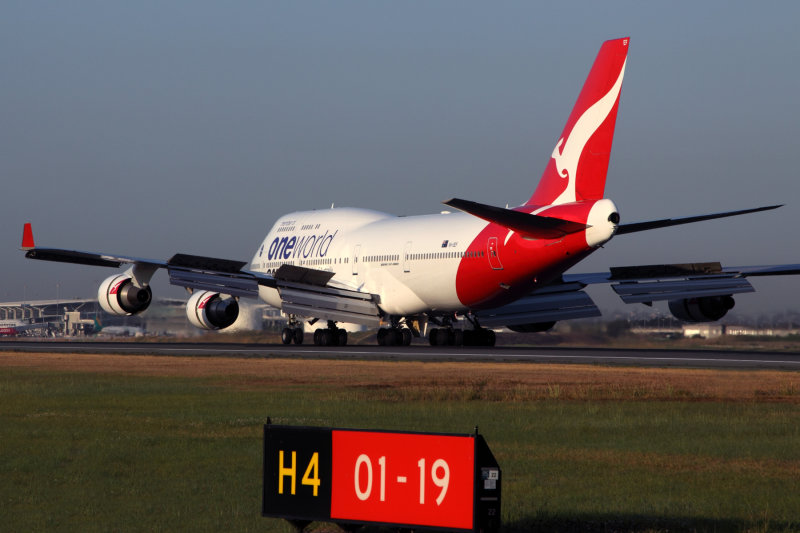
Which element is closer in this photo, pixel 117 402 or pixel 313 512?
pixel 313 512

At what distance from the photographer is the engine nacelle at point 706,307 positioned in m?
39.5

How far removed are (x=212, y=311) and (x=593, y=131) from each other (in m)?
19.1

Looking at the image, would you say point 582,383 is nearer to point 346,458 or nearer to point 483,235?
point 483,235

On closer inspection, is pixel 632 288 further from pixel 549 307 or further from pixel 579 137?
pixel 579 137

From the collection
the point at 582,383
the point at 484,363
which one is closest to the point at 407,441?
the point at 582,383

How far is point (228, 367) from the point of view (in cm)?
3038

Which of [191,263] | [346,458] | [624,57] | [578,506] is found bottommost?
[578,506]

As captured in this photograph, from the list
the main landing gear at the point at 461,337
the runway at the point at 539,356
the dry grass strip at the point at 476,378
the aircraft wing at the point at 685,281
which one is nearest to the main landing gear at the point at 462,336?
the main landing gear at the point at 461,337

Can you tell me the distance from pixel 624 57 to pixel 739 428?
1840 centimetres

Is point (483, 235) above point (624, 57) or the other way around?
the other way around

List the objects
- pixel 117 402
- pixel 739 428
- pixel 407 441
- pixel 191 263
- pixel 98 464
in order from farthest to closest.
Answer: pixel 191 263, pixel 117 402, pixel 739 428, pixel 98 464, pixel 407 441

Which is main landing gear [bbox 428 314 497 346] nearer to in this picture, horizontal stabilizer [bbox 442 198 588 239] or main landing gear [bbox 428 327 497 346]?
main landing gear [bbox 428 327 497 346]

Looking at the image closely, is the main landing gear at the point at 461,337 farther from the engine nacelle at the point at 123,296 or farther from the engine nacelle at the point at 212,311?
the engine nacelle at the point at 123,296

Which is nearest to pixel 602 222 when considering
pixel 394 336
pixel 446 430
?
pixel 394 336
